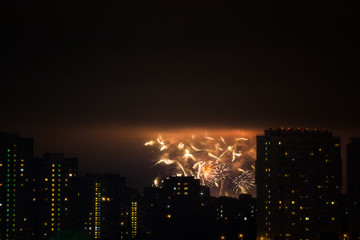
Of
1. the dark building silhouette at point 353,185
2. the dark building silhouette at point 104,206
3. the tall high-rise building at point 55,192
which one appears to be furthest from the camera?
the dark building silhouette at point 104,206

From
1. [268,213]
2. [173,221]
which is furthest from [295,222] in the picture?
[173,221]

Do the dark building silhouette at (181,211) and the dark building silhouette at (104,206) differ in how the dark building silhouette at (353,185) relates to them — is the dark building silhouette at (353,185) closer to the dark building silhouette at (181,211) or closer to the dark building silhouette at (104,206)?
the dark building silhouette at (181,211)

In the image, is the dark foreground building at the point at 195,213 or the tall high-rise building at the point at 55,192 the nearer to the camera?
the dark foreground building at the point at 195,213

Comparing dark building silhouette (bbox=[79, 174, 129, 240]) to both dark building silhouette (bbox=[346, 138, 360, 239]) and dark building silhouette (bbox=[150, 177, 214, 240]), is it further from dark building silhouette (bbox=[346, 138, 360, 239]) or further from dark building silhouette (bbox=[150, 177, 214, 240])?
dark building silhouette (bbox=[346, 138, 360, 239])

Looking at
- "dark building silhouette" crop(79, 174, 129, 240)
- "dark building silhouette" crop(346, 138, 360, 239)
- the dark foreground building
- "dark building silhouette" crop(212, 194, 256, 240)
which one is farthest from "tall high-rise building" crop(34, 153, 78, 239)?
"dark building silhouette" crop(346, 138, 360, 239)

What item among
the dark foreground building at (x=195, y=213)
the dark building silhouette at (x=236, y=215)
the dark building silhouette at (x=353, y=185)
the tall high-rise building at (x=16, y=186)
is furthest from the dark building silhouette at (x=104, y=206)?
the dark building silhouette at (x=353, y=185)

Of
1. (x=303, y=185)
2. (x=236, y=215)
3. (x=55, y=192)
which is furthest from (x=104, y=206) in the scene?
(x=303, y=185)

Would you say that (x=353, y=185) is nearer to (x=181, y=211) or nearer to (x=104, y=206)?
(x=181, y=211)
